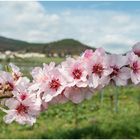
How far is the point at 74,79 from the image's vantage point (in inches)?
51.8

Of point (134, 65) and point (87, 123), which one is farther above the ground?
point (134, 65)

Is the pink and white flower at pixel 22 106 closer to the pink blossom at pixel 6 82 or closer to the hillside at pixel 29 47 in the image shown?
the pink blossom at pixel 6 82

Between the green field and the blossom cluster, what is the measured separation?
566 cm

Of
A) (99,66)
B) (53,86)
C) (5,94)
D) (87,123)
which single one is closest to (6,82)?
(5,94)

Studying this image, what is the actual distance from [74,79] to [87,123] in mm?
9576

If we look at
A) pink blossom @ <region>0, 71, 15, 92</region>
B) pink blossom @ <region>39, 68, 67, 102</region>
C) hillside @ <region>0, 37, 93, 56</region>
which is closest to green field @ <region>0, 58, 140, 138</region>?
pink blossom @ <region>0, 71, 15, 92</region>

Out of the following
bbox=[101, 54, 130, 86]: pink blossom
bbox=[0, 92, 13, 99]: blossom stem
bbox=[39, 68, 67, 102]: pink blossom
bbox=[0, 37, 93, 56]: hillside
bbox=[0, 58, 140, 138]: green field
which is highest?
bbox=[0, 37, 93, 56]: hillside

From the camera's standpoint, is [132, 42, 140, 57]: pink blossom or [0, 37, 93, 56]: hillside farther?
[0, 37, 93, 56]: hillside

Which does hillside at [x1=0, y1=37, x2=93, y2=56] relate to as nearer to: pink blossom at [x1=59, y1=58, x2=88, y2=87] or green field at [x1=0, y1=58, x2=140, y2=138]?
green field at [x1=0, y1=58, x2=140, y2=138]

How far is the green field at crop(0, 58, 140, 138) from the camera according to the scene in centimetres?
959

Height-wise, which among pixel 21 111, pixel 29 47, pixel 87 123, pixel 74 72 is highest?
pixel 29 47

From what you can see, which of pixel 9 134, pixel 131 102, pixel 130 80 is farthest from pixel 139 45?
pixel 131 102

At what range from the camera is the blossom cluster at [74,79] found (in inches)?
51.2

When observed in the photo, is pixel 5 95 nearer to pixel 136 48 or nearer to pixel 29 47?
pixel 136 48
